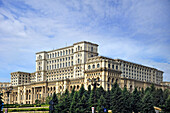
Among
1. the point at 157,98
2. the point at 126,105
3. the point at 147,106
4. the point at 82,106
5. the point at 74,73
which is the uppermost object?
the point at 74,73

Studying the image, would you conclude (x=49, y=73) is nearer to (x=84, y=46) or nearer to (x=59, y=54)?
(x=59, y=54)

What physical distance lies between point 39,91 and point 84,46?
42.7 m

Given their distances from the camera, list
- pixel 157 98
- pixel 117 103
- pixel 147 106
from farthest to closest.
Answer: pixel 157 98
pixel 147 106
pixel 117 103

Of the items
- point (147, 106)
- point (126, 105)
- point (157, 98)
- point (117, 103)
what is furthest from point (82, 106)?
point (157, 98)

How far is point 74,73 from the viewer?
495 ft

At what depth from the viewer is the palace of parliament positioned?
132375 mm

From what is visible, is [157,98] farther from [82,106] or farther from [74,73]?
[74,73]

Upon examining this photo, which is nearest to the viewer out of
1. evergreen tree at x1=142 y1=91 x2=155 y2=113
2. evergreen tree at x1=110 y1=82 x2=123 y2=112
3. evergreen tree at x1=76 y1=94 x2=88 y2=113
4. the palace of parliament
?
evergreen tree at x1=76 y1=94 x2=88 y2=113

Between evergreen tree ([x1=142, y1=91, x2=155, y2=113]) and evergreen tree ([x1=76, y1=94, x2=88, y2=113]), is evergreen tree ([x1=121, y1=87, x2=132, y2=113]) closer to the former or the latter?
evergreen tree ([x1=142, y1=91, x2=155, y2=113])

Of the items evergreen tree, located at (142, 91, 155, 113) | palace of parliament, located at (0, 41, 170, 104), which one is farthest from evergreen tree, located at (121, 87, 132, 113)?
palace of parliament, located at (0, 41, 170, 104)

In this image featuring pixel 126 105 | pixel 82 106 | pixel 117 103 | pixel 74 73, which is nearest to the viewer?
pixel 82 106

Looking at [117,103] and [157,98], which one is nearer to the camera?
[117,103]

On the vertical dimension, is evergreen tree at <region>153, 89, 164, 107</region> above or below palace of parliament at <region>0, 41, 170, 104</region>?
below

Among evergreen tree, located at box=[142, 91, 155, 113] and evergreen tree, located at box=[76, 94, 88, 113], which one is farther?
evergreen tree, located at box=[142, 91, 155, 113]
